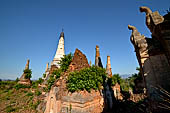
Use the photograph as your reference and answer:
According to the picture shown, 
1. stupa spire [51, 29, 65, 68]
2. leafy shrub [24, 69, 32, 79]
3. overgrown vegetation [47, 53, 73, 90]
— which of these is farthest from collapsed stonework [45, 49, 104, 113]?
leafy shrub [24, 69, 32, 79]

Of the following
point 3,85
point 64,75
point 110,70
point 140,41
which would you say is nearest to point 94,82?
point 64,75

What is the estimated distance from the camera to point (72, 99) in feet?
25.0

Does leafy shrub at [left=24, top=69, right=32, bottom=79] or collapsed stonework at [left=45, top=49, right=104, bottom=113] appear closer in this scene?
collapsed stonework at [left=45, top=49, right=104, bottom=113]

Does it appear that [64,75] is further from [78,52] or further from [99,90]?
[99,90]

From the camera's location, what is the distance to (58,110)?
817cm

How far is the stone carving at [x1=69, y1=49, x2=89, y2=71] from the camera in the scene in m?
10.2

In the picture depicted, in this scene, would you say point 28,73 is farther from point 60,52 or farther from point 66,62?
point 66,62

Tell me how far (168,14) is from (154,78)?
136 inches

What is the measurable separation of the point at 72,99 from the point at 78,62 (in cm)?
417

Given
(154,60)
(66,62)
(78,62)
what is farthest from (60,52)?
(154,60)

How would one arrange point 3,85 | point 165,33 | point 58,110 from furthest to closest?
point 3,85, point 58,110, point 165,33

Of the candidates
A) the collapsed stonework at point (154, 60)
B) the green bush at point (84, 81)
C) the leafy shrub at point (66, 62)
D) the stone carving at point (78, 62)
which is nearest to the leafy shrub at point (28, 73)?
the leafy shrub at point (66, 62)

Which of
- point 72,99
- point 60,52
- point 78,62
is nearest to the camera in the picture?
point 72,99

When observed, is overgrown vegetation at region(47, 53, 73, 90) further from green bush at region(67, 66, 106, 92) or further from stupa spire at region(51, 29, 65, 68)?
stupa spire at region(51, 29, 65, 68)
